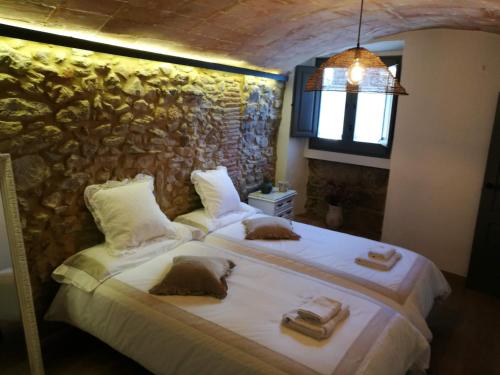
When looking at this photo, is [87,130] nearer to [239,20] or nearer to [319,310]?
[239,20]

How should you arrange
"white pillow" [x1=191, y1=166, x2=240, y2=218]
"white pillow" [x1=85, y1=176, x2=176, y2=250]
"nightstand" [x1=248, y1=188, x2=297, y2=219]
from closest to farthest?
"white pillow" [x1=85, y1=176, x2=176, y2=250] → "white pillow" [x1=191, y1=166, x2=240, y2=218] → "nightstand" [x1=248, y1=188, x2=297, y2=219]

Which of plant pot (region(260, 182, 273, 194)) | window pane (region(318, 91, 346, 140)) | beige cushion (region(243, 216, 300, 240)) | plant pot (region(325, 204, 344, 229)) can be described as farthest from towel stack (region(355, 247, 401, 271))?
window pane (region(318, 91, 346, 140))

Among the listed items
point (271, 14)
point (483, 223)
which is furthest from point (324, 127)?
point (271, 14)

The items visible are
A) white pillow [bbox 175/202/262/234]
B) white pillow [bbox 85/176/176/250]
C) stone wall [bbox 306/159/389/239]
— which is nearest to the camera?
white pillow [bbox 85/176/176/250]

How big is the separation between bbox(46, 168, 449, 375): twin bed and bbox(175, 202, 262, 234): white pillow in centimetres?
25

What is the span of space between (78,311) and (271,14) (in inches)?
96.7

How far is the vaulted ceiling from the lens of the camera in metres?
2.23

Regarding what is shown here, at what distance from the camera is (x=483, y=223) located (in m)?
3.70

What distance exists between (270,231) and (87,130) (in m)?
1.66

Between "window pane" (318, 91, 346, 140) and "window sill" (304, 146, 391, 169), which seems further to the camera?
"window pane" (318, 91, 346, 140)

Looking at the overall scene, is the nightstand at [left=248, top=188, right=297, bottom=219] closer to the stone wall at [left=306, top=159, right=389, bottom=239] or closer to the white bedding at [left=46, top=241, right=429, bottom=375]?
the stone wall at [left=306, top=159, right=389, bottom=239]

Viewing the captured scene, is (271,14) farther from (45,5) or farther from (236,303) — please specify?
(236,303)

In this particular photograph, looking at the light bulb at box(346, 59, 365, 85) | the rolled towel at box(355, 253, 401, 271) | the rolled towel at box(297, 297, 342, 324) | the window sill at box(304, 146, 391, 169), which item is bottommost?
the rolled towel at box(297, 297, 342, 324)

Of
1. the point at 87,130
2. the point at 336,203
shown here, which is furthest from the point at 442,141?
the point at 87,130
